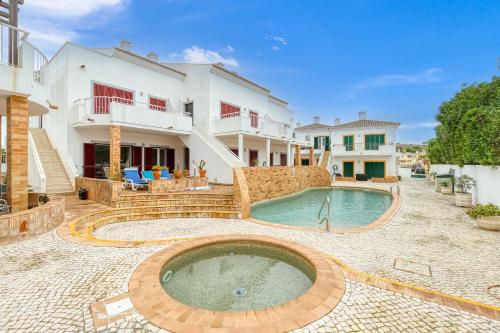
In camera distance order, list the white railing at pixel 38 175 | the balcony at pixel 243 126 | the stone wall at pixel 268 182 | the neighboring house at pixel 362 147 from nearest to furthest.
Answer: the stone wall at pixel 268 182 → the white railing at pixel 38 175 → the balcony at pixel 243 126 → the neighboring house at pixel 362 147

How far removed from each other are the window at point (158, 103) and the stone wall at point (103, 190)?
23.0ft

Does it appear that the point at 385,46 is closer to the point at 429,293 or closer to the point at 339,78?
the point at 339,78

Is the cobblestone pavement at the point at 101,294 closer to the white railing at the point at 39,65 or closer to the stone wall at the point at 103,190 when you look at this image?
the stone wall at the point at 103,190

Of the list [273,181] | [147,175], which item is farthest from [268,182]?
[147,175]

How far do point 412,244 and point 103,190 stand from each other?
1104 centimetres

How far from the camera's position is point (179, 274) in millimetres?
4605

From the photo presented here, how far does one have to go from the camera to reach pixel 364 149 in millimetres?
28141

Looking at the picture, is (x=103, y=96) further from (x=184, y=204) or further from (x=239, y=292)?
(x=239, y=292)

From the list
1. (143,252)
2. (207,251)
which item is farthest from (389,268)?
(143,252)

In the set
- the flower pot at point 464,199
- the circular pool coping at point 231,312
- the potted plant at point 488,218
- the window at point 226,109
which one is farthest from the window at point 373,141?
the circular pool coping at point 231,312

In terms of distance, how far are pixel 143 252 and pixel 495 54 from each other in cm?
1712

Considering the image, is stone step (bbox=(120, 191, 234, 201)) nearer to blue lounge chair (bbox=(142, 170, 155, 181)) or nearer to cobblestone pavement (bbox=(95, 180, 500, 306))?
cobblestone pavement (bbox=(95, 180, 500, 306))

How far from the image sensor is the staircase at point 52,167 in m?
11.4

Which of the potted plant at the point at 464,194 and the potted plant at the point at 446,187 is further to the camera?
the potted plant at the point at 446,187
